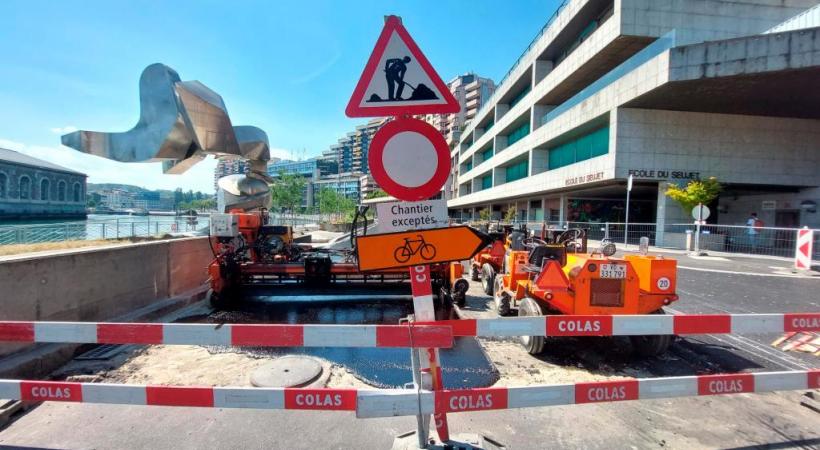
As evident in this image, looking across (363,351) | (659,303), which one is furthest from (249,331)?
(659,303)

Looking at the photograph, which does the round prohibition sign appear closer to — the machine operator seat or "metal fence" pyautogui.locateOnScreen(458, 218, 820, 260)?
the machine operator seat

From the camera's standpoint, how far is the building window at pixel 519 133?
34688 mm

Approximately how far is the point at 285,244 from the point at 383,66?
702cm

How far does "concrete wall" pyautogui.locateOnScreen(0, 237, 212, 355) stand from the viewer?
158 inches

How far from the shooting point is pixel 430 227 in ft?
7.23

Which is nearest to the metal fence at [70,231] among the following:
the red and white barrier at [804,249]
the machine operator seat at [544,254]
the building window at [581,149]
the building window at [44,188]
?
the machine operator seat at [544,254]

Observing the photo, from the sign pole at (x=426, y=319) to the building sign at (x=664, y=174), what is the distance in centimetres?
2116

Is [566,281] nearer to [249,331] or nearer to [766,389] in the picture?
[766,389]

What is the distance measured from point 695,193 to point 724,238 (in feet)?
9.75

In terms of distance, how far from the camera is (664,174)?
19656 millimetres

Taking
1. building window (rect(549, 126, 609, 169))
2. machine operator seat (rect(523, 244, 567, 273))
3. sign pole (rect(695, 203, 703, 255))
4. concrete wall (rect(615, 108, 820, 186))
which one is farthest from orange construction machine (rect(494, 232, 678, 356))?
building window (rect(549, 126, 609, 169))

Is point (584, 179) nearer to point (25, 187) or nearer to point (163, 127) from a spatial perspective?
point (163, 127)

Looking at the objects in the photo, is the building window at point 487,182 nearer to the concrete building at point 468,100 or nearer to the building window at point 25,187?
the concrete building at point 468,100

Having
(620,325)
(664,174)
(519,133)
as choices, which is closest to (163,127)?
(620,325)
